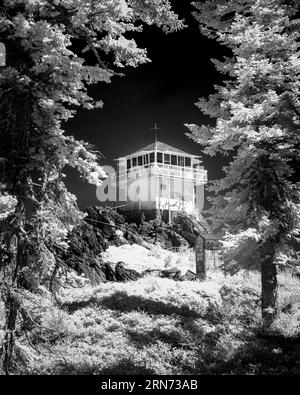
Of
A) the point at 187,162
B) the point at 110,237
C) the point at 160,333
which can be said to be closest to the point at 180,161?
the point at 187,162

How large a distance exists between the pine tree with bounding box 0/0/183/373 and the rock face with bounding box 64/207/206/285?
8.50m

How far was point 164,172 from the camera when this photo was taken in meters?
53.2

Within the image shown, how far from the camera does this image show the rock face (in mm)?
22875

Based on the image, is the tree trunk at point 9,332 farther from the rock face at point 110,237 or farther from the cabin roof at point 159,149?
the cabin roof at point 159,149

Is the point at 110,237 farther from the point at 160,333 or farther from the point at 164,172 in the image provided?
the point at 160,333

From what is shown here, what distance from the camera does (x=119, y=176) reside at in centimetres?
5594

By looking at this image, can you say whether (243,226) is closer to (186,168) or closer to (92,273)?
(92,273)

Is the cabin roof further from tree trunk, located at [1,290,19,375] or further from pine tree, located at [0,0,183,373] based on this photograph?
tree trunk, located at [1,290,19,375]

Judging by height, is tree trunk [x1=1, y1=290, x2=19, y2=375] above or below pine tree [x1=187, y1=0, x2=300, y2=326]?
below

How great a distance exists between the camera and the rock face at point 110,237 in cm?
2288

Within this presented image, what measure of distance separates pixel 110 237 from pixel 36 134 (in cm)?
2743

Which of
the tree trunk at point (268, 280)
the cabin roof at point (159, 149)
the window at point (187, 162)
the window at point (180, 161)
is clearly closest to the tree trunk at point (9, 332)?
the tree trunk at point (268, 280)

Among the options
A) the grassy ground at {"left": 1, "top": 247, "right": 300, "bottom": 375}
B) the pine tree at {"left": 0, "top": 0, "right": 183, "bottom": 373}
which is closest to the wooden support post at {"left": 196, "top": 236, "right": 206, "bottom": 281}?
the grassy ground at {"left": 1, "top": 247, "right": 300, "bottom": 375}
